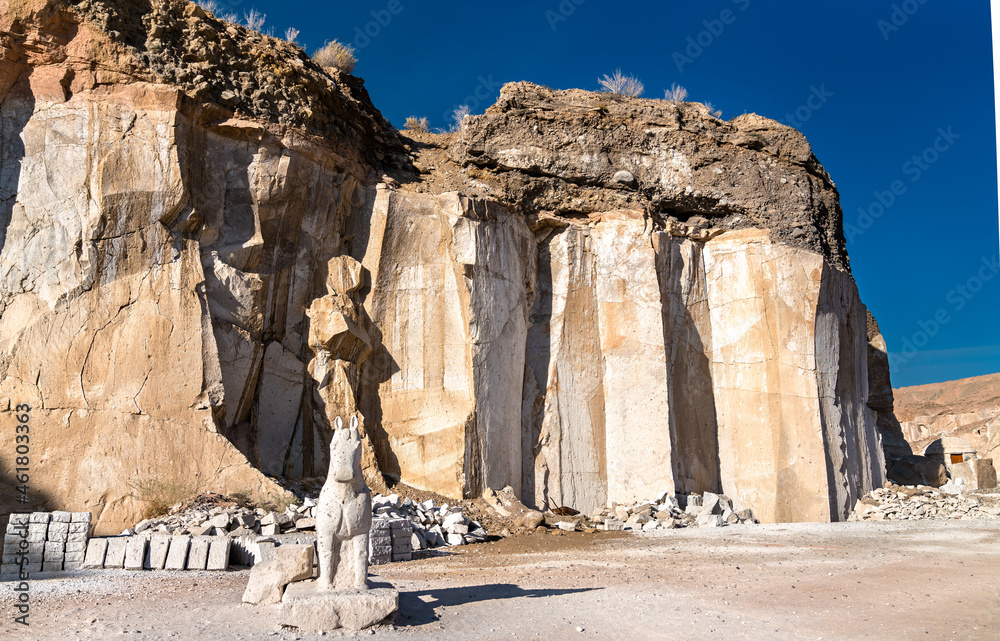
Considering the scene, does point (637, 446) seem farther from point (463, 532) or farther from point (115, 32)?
point (115, 32)

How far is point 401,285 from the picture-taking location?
15586 mm

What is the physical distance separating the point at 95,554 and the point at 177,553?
0.84m

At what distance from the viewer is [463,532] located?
1180 centimetres

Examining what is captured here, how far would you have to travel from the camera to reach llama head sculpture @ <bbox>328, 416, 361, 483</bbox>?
634 cm

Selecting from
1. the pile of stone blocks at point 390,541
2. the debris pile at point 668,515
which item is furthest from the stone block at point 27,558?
the debris pile at point 668,515

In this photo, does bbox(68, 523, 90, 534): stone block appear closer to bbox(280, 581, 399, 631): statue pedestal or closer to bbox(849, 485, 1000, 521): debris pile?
bbox(280, 581, 399, 631): statue pedestal

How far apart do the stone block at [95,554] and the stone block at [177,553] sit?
67 centimetres

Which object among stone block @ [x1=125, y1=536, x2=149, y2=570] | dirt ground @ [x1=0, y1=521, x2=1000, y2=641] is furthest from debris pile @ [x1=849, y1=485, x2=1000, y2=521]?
stone block @ [x1=125, y1=536, x2=149, y2=570]

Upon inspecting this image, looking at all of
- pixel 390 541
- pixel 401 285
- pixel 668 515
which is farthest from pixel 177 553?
pixel 668 515

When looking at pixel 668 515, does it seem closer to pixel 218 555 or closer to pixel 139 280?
pixel 218 555

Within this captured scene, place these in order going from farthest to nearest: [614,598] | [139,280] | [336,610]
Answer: [139,280] → [614,598] → [336,610]

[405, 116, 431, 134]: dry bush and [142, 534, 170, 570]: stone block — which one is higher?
[405, 116, 431, 134]: dry bush

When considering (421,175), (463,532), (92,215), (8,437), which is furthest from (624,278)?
(8,437)

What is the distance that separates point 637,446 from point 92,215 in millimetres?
11028
